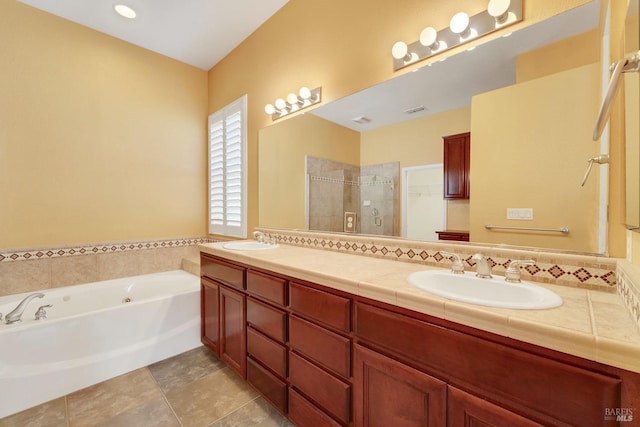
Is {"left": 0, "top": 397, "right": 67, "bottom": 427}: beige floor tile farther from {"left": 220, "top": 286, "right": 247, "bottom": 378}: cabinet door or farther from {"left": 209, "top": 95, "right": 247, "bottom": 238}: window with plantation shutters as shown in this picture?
{"left": 209, "top": 95, "right": 247, "bottom": 238}: window with plantation shutters

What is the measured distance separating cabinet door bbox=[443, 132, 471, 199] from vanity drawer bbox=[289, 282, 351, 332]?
2.53 feet

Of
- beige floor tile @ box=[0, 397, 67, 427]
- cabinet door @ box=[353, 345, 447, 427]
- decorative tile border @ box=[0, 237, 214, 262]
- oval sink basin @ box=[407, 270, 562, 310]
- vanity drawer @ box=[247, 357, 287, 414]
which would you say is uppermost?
oval sink basin @ box=[407, 270, 562, 310]

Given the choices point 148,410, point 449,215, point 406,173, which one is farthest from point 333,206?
point 148,410

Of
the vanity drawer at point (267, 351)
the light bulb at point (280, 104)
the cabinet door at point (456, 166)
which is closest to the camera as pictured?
the cabinet door at point (456, 166)

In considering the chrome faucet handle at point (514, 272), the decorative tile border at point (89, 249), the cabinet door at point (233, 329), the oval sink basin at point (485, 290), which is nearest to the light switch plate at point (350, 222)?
the oval sink basin at point (485, 290)

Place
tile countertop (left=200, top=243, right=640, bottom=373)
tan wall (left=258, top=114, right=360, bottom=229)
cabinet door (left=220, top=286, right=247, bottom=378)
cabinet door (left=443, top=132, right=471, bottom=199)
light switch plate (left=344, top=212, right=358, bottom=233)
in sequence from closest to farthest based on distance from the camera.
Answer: tile countertop (left=200, top=243, right=640, bottom=373)
cabinet door (left=443, top=132, right=471, bottom=199)
cabinet door (left=220, top=286, right=247, bottom=378)
light switch plate (left=344, top=212, right=358, bottom=233)
tan wall (left=258, top=114, right=360, bottom=229)

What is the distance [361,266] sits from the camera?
4.50 feet

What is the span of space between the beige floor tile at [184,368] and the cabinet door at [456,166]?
2.06 meters

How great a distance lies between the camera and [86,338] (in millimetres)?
1823

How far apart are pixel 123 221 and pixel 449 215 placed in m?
2.97

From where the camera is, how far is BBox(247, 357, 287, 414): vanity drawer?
4.61 feet

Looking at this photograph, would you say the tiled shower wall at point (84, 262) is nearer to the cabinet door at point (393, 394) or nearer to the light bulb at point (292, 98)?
the light bulb at point (292, 98)

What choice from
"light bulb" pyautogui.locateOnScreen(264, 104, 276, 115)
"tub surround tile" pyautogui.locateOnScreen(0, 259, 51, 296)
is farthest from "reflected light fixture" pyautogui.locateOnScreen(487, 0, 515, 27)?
"tub surround tile" pyautogui.locateOnScreen(0, 259, 51, 296)

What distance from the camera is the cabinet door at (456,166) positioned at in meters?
1.30
